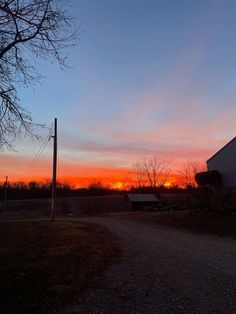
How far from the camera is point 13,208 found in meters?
64.0

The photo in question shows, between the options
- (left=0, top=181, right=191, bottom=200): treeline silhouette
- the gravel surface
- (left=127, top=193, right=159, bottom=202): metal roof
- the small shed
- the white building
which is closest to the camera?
the gravel surface

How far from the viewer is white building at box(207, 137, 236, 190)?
26.2 meters

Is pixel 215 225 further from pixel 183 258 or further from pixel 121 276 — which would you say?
pixel 121 276

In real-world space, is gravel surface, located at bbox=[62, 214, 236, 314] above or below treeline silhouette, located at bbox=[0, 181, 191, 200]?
below

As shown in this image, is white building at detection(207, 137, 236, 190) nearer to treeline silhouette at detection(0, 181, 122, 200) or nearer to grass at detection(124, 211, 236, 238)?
grass at detection(124, 211, 236, 238)

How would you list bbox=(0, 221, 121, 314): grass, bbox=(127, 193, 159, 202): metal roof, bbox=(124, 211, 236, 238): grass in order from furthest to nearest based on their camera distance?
bbox=(127, 193, 159, 202): metal roof, bbox=(124, 211, 236, 238): grass, bbox=(0, 221, 121, 314): grass

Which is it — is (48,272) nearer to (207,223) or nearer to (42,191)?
(207,223)

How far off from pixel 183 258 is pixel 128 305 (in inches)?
199

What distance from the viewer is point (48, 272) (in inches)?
341

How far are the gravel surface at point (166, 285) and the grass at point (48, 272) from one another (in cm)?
37

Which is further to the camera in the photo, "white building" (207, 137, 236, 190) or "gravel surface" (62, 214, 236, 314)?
"white building" (207, 137, 236, 190)

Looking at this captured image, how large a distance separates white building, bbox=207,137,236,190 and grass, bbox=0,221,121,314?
1539 cm

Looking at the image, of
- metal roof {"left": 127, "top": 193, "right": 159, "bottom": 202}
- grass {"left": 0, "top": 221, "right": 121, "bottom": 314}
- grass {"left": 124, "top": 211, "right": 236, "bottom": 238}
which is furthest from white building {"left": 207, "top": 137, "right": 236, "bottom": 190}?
metal roof {"left": 127, "top": 193, "right": 159, "bottom": 202}

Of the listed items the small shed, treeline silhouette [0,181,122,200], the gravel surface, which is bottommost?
the gravel surface
